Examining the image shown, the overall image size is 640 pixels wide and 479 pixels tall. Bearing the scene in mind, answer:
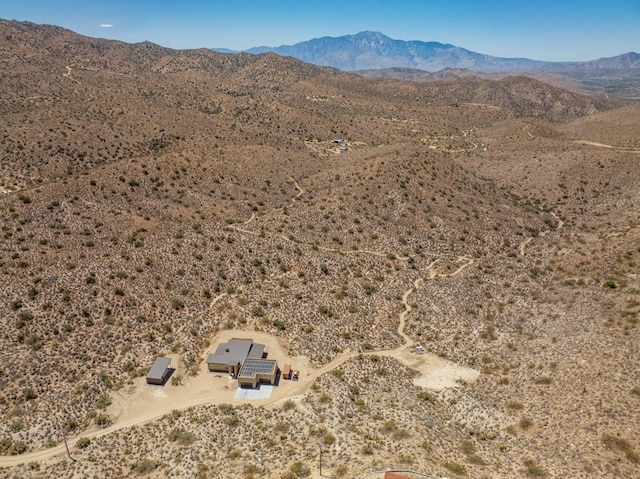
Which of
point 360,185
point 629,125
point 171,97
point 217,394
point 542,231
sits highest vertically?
point 171,97

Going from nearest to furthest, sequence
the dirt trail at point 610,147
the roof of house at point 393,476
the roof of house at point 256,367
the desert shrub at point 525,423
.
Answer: the roof of house at point 393,476 < the desert shrub at point 525,423 < the roof of house at point 256,367 < the dirt trail at point 610,147

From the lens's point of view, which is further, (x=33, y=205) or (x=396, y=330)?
(x=33, y=205)

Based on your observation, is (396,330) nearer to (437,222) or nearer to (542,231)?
(437,222)

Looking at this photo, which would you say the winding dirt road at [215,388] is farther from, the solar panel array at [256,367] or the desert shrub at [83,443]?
the solar panel array at [256,367]

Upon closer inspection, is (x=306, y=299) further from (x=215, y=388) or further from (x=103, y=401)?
(x=103, y=401)

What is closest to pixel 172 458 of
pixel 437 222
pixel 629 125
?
pixel 437 222

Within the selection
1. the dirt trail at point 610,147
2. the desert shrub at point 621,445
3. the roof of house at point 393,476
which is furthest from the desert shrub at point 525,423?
the dirt trail at point 610,147

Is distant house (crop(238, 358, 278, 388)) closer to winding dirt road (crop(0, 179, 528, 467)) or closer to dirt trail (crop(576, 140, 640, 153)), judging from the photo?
winding dirt road (crop(0, 179, 528, 467))
